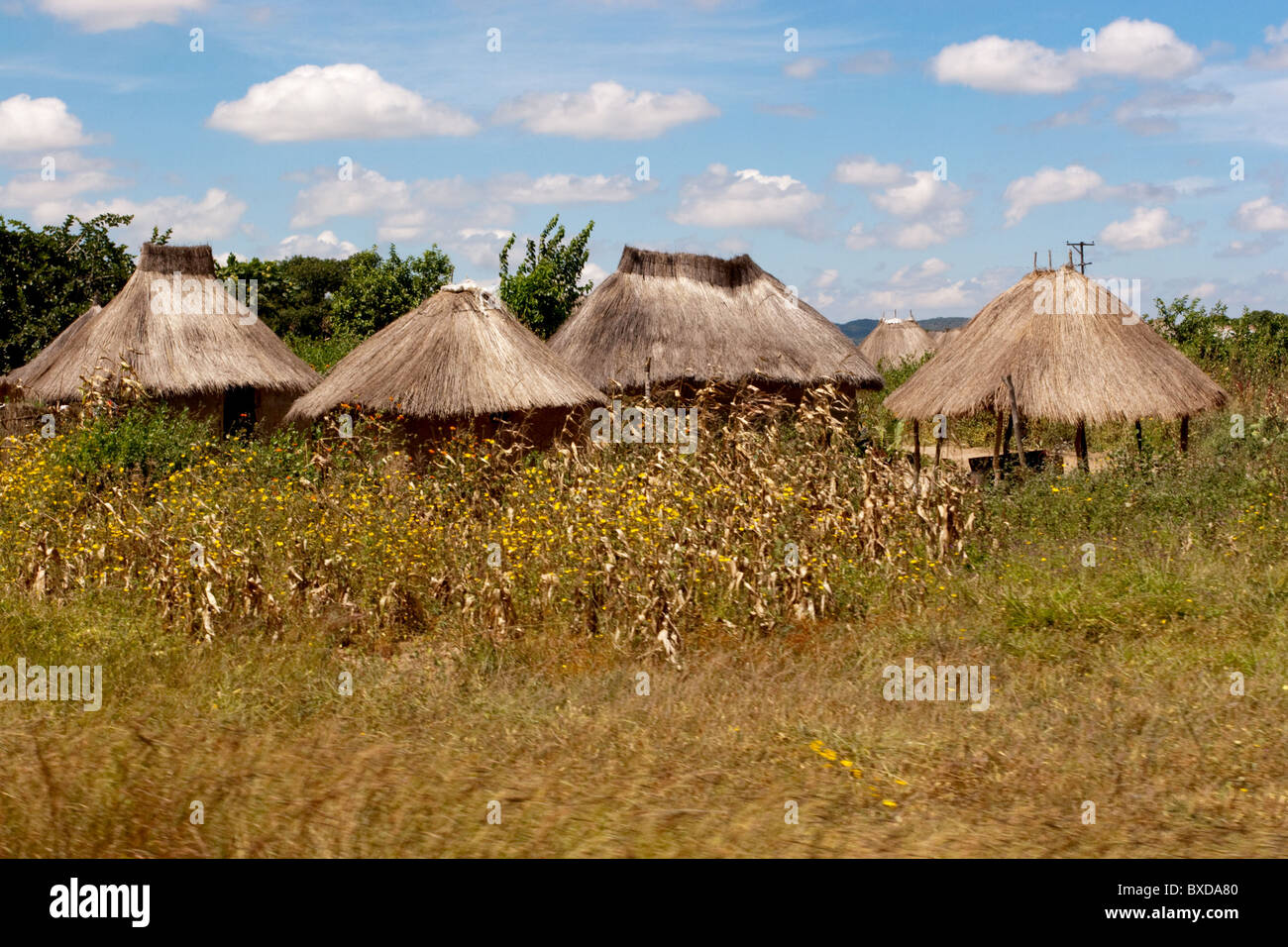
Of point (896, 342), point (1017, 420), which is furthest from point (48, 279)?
point (896, 342)

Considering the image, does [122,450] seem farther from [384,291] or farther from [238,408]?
[384,291]

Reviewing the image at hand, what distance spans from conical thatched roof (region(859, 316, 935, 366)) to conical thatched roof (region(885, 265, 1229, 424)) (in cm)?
1971

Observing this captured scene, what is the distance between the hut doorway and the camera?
56.3ft

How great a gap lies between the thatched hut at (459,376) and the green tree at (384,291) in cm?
1217

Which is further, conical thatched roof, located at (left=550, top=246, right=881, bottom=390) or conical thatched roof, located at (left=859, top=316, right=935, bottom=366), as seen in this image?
conical thatched roof, located at (left=859, top=316, right=935, bottom=366)

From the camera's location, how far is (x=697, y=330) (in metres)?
17.0

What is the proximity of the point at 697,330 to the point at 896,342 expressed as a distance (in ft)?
62.1

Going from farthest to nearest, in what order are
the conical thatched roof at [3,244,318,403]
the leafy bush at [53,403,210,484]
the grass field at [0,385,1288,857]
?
the conical thatched roof at [3,244,318,403] < the leafy bush at [53,403,210,484] < the grass field at [0,385,1288,857]

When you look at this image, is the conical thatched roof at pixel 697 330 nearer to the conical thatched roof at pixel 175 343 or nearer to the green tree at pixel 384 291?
the conical thatched roof at pixel 175 343

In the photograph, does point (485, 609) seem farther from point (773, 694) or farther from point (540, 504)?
point (773, 694)

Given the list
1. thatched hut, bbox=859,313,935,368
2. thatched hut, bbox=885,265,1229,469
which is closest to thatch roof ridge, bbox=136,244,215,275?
thatched hut, bbox=885,265,1229,469

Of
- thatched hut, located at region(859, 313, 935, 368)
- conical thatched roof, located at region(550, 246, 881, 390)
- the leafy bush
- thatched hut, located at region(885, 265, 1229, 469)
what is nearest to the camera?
the leafy bush

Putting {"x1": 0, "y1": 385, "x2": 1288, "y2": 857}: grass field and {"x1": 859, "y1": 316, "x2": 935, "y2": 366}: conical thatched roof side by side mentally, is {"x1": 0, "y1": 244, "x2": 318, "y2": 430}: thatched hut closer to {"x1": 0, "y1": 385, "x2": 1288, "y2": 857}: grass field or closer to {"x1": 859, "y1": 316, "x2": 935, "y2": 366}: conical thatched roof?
Result: {"x1": 0, "y1": 385, "x2": 1288, "y2": 857}: grass field
